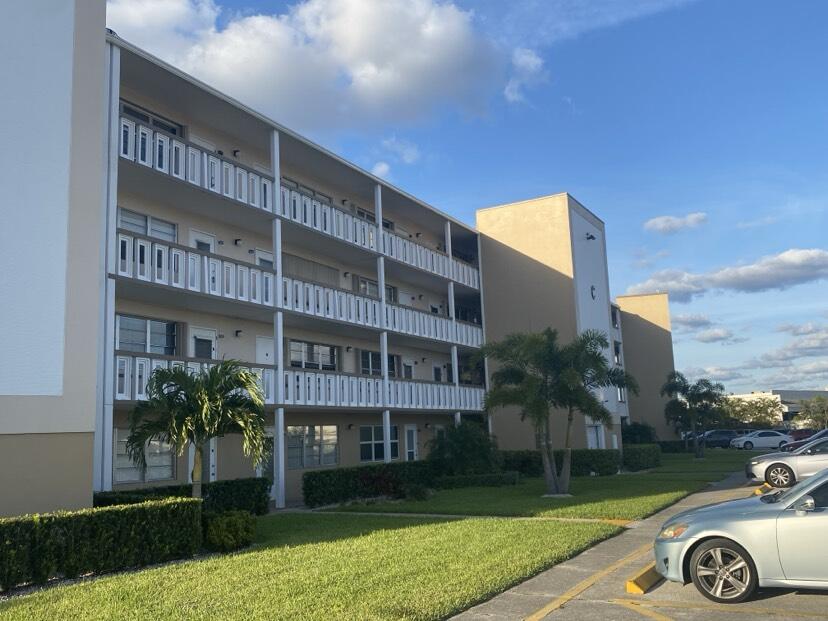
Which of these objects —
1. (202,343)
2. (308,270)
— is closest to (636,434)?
(308,270)

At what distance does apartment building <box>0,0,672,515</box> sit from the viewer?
40.2ft

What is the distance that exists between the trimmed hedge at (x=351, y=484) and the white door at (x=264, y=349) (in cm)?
399

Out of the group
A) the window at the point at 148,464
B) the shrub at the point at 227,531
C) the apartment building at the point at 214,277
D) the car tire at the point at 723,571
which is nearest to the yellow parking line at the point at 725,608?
the car tire at the point at 723,571

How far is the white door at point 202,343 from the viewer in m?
20.5

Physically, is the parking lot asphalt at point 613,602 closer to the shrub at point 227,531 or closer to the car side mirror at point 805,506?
the car side mirror at point 805,506

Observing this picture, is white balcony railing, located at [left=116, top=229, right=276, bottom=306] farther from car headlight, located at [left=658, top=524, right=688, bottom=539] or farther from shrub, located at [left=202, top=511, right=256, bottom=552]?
car headlight, located at [left=658, top=524, right=688, bottom=539]

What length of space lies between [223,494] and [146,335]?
4970 millimetres

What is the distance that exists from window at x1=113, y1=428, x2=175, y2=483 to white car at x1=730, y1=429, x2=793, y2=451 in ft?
147

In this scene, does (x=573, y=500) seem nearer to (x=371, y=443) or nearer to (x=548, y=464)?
(x=548, y=464)

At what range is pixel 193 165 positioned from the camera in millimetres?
18828

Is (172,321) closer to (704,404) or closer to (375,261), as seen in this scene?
(375,261)

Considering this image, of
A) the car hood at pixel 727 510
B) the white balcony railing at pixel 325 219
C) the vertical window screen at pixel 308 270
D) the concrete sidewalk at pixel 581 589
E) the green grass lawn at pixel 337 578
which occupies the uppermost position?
the white balcony railing at pixel 325 219

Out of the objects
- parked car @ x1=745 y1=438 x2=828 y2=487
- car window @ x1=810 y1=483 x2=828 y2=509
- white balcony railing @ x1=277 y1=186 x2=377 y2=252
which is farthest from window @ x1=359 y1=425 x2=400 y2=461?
car window @ x1=810 y1=483 x2=828 y2=509

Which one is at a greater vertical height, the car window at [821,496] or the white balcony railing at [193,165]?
the white balcony railing at [193,165]
